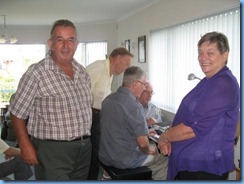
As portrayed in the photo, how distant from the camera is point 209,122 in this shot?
572 mm

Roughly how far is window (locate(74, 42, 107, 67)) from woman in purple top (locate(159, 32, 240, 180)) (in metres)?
0.34

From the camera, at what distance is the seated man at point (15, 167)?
67cm

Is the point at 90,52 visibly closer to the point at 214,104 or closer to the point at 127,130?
the point at 127,130

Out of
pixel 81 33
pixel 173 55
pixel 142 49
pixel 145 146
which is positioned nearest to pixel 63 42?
pixel 81 33

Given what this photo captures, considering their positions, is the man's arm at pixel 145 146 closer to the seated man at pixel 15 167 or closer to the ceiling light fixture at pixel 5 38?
the seated man at pixel 15 167

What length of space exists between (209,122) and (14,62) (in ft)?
1.77

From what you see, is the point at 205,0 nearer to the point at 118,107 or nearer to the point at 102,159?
the point at 118,107

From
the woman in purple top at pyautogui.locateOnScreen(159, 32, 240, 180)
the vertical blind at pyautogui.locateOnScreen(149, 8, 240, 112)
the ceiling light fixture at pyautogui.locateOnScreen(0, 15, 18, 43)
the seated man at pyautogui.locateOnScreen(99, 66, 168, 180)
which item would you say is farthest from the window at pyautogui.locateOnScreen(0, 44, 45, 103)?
the vertical blind at pyautogui.locateOnScreen(149, 8, 240, 112)

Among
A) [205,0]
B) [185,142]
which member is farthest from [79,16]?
[205,0]

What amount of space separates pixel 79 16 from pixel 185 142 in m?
0.48

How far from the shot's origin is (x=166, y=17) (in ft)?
4.41

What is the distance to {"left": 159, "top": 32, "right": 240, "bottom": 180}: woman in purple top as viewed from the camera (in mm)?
569

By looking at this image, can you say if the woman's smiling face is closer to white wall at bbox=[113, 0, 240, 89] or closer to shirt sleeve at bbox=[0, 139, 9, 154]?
white wall at bbox=[113, 0, 240, 89]

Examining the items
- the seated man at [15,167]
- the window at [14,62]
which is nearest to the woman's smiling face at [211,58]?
the window at [14,62]
